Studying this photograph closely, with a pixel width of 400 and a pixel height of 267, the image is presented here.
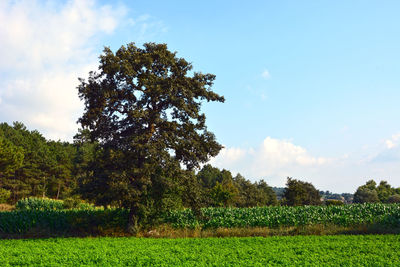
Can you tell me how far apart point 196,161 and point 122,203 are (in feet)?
20.7

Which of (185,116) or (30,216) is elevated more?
(185,116)

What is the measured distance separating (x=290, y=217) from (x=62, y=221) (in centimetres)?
1854

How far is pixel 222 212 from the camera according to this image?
2992cm

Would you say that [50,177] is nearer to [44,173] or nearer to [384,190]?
[44,173]

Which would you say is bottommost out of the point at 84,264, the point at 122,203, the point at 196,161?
the point at 84,264

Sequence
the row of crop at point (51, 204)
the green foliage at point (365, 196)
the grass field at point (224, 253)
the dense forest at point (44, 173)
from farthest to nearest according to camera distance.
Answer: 1. the green foliage at point (365, 196)
2. the dense forest at point (44, 173)
3. the row of crop at point (51, 204)
4. the grass field at point (224, 253)

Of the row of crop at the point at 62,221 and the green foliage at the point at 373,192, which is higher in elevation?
the green foliage at the point at 373,192

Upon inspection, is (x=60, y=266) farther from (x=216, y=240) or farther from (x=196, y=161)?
(x=196, y=161)

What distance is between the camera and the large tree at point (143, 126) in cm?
2258

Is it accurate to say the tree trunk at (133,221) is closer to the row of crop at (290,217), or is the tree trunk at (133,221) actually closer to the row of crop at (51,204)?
the row of crop at (290,217)

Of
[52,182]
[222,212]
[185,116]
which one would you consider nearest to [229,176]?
[52,182]

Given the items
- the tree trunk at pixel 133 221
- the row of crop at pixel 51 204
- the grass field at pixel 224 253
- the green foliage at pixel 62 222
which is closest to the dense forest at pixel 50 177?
the row of crop at pixel 51 204

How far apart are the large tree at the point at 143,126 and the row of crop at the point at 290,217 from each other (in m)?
4.44

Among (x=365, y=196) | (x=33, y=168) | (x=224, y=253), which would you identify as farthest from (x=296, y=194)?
(x=33, y=168)
